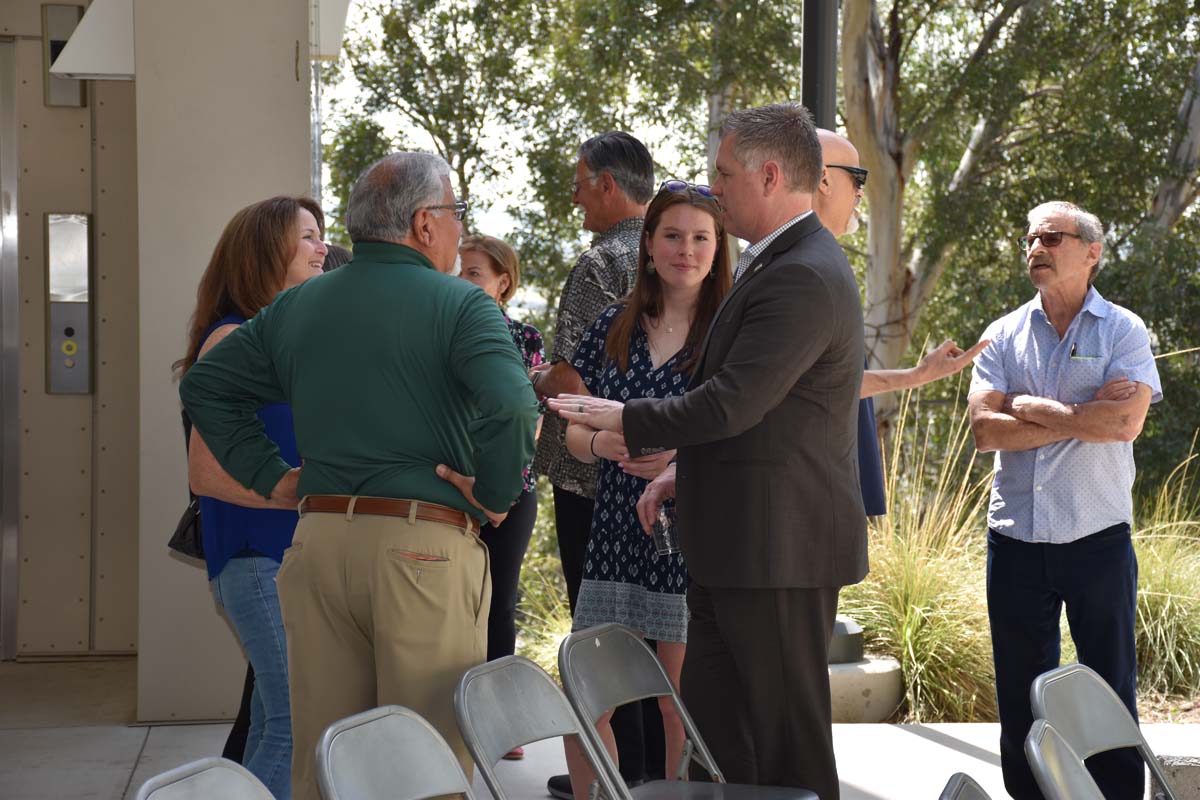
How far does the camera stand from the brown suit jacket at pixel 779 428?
9.13ft

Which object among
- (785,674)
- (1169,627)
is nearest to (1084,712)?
(785,674)

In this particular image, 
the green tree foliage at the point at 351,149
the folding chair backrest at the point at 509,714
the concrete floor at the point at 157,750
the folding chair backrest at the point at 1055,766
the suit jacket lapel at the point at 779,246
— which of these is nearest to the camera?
the folding chair backrest at the point at 1055,766

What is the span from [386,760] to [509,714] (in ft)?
1.47

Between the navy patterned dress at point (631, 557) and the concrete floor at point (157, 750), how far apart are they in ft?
3.44

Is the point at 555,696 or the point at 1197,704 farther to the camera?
the point at 1197,704

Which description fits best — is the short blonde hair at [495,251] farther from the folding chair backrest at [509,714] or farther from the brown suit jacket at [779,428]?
the folding chair backrest at [509,714]

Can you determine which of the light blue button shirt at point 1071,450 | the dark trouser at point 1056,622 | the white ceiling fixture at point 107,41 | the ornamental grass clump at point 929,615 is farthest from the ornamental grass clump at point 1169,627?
the white ceiling fixture at point 107,41

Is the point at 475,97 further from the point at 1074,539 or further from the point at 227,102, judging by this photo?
the point at 1074,539

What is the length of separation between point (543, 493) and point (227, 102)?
12.0m

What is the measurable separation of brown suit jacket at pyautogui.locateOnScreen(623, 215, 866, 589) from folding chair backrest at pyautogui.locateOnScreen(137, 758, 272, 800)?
1238 mm

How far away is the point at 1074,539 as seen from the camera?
3893 mm

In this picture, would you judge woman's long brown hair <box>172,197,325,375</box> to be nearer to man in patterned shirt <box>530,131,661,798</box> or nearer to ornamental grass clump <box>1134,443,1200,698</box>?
man in patterned shirt <box>530,131,661,798</box>

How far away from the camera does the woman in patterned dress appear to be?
3.51 m

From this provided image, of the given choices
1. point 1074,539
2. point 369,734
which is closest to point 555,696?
point 369,734
